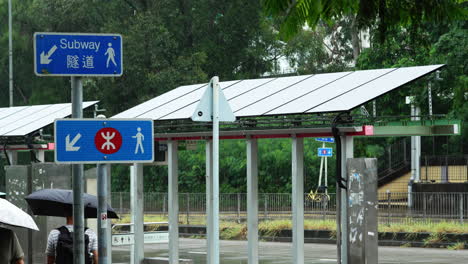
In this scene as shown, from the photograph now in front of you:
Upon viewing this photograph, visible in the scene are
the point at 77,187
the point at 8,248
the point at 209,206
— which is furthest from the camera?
the point at 209,206

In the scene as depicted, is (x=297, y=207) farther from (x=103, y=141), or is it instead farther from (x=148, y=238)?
→ (x=103, y=141)

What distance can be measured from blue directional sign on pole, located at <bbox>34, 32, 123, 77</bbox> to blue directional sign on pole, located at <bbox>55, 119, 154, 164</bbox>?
1.36ft

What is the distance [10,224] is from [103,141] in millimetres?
1212

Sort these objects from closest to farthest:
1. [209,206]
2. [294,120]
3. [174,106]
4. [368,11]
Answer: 1. [368,11]
2. [294,120]
3. [209,206]
4. [174,106]

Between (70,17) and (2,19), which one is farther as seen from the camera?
(2,19)

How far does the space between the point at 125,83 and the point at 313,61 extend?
10.1 m

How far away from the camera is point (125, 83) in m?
47.8

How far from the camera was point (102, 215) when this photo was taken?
8484mm

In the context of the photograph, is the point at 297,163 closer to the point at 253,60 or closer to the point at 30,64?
the point at 253,60

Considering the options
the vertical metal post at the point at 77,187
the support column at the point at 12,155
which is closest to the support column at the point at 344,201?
the vertical metal post at the point at 77,187

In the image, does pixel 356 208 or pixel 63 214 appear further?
pixel 356 208

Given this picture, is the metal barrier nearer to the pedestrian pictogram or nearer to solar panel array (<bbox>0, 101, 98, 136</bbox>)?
solar panel array (<bbox>0, 101, 98, 136</bbox>)

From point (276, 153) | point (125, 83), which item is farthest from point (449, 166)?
point (125, 83)

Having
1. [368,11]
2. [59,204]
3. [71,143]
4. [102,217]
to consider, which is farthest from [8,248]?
[368,11]
